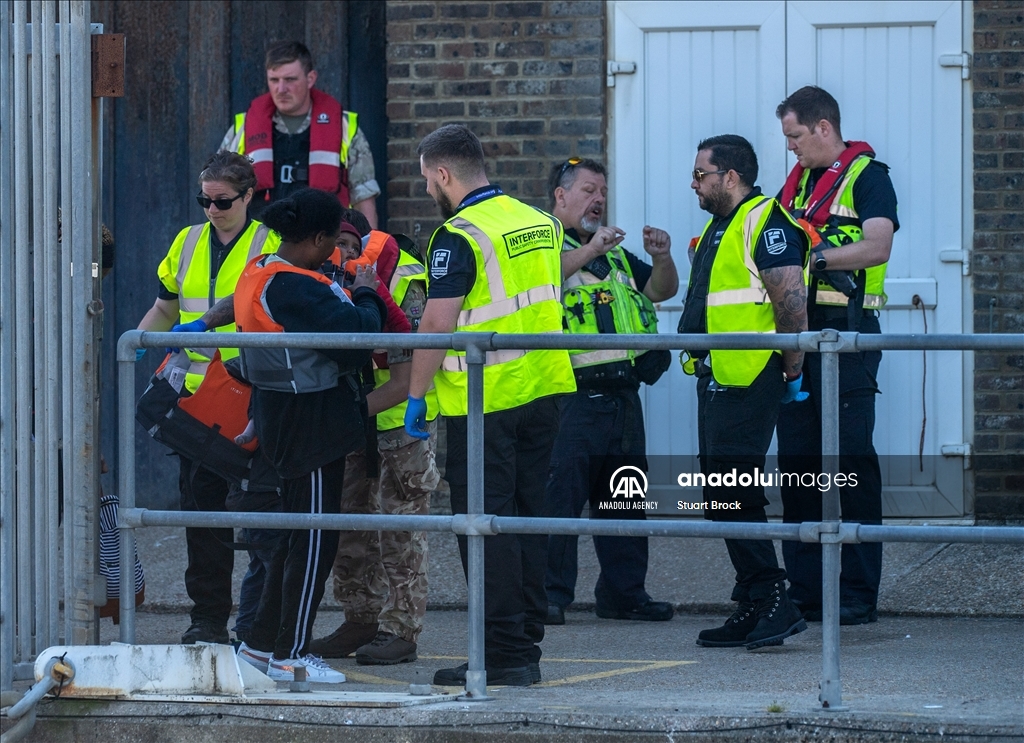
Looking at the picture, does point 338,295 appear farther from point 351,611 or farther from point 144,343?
point 351,611

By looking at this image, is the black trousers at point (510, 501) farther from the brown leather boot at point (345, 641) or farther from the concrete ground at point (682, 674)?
the brown leather boot at point (345, 641)

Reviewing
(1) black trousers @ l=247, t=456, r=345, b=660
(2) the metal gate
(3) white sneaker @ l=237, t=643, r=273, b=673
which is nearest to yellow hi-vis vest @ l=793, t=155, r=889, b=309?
(1) black trousers @ l=247, t=456, r=345, b=660

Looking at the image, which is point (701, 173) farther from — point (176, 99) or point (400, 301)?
point (176, 99)

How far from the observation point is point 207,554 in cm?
606

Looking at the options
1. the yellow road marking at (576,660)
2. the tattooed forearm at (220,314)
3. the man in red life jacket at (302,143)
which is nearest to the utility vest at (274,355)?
the tattooed forearm at (220,314)

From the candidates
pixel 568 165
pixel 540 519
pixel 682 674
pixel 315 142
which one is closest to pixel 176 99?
pixel 315 142

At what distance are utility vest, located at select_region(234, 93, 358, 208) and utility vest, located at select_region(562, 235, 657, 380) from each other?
159 centimetres

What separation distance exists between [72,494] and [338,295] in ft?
3.60

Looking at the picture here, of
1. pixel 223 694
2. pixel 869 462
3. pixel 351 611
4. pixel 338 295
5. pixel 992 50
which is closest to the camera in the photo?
pixel 223 694

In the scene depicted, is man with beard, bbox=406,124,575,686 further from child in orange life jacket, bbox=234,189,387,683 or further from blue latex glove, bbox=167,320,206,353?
blue latex glove, bbox=167,320,206,353

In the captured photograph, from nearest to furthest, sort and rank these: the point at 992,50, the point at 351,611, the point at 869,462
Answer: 1. the point at 351,611
2. the point at 869,462
3. the point at 992,50

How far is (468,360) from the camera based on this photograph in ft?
15.3

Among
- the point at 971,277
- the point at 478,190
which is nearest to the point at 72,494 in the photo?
the point at 478,190

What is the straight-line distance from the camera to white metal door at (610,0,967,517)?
26.2 ft
